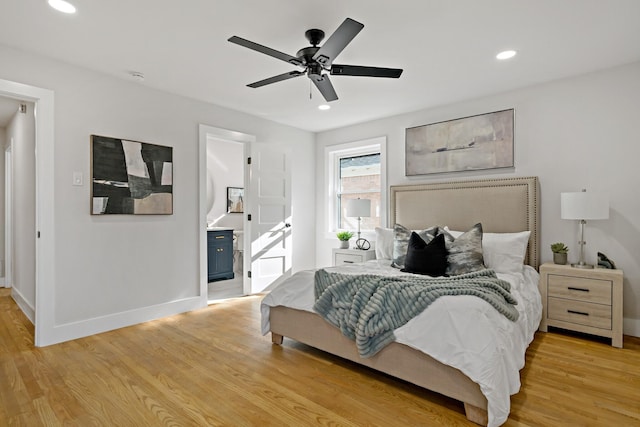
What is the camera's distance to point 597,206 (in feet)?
9.81

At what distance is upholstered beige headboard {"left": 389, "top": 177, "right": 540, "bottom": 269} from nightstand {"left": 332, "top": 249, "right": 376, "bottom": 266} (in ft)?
1.72

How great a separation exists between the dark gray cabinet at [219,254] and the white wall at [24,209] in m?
2.23

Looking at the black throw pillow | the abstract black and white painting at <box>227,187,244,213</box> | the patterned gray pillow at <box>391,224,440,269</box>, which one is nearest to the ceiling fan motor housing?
the black throw pillow

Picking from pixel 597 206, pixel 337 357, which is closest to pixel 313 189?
pixel 337 357

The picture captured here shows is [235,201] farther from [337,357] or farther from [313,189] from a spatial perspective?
[337,357]

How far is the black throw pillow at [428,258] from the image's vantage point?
298 cm

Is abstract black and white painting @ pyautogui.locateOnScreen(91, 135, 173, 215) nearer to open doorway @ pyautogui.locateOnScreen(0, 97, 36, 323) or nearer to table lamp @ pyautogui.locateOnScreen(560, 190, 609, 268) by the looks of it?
open doorway @ pyautogui.locateOnScreen(0, 97, 36, 323)

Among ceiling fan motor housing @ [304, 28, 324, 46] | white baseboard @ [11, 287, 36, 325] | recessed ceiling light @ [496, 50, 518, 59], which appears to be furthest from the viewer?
white baseboard @ [11, 287, 36, 325]

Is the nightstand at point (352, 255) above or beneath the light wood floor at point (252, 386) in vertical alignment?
above

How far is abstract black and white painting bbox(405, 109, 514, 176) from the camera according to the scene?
12.6 ft

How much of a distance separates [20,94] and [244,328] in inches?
111

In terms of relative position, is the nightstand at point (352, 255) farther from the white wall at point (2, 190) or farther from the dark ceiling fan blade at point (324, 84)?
the white wall at point (2, 190)

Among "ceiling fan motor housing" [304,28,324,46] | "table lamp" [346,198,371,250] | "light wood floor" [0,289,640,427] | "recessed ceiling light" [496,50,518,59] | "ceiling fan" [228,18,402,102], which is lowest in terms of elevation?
"light wood floor" [0,289,640,427]

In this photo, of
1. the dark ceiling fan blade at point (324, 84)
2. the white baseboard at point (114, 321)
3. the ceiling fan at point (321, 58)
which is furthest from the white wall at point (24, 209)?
the dark ceiling fan blade at point (324, 84)
